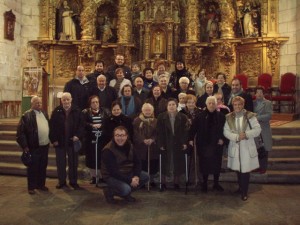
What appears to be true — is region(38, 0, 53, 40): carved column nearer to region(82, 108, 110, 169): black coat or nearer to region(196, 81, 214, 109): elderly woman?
Result: region(82, 108, 110, 169): black coat

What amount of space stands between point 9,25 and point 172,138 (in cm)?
720

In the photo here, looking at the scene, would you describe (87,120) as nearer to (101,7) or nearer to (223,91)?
(223,91)

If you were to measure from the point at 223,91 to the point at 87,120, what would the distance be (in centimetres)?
257

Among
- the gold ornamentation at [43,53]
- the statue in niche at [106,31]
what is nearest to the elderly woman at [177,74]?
the statue in niche at [106,31]

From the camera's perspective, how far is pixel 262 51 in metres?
11.1

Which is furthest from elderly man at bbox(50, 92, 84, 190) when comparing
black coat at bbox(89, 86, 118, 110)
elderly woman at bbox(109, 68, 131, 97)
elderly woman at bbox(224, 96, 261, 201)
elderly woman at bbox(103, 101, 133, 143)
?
elderly woman at bbox(224, 96, 261, 201)

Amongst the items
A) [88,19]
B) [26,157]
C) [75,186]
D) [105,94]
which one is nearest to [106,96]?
[105,94]

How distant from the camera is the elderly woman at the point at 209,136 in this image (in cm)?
559

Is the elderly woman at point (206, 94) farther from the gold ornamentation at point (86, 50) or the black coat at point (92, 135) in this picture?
the gold ornamentation at point (86, 50)

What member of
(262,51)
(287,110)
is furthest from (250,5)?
(287,110)

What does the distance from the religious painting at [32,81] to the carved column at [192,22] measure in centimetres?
467

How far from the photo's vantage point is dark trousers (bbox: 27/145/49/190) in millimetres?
5727

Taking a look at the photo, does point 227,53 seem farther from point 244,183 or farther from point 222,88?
point 244,183

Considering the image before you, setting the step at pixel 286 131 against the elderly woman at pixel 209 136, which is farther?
the step at pixel 286 131
